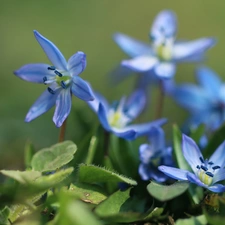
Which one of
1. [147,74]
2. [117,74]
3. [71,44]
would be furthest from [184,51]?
[71,44]

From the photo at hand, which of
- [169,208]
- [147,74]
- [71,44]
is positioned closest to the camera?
[169,208]

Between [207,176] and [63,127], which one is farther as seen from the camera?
[63,127]

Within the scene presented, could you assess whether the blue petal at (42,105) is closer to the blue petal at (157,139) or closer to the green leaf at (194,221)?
the blue petal at (157,139)

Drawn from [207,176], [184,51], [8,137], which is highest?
[184,51]

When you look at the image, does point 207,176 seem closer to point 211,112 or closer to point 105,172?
point 105,172

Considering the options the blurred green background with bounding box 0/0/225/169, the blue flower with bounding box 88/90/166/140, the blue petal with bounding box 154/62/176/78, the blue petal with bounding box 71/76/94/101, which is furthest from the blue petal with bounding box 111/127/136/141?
the blurred green background with bounding box 0/0/225/169
